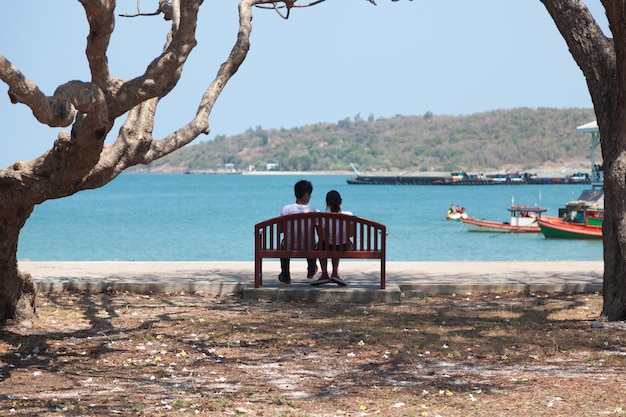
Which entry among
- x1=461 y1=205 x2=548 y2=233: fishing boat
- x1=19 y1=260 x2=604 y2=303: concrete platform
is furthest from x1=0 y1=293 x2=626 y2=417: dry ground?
x1=461 y1=205 x2=548 y2=233: fishing boat

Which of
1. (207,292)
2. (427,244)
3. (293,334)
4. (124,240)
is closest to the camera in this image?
(293,334)

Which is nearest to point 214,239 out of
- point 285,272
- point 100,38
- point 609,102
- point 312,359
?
point 285,272

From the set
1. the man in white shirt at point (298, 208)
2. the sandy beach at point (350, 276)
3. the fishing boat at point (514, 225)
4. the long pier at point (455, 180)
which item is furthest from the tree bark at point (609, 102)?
the long pier at point (455, 180)

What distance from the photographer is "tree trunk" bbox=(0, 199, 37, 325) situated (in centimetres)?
839

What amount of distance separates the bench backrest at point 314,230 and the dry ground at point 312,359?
733mm

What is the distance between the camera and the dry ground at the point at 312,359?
20.5ft

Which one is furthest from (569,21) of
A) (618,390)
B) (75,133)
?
(75,133)

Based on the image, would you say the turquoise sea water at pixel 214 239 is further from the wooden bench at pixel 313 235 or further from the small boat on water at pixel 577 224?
the wooden bench at pixel 313 235

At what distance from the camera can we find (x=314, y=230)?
11.0 metres

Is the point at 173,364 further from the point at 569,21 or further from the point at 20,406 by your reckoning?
the point at 569,21

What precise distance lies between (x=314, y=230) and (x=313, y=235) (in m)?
0.06

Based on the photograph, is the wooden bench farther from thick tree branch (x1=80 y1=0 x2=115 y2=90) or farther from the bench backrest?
thick tree branch (x1=80 y1=0 x2=115 y2=90)

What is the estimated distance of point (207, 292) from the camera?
11.6 metres

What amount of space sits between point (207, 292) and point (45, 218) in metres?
77.2
